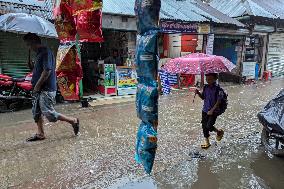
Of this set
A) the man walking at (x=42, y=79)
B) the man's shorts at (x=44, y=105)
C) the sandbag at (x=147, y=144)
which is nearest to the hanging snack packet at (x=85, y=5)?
the man walking at (x=42, y=79)

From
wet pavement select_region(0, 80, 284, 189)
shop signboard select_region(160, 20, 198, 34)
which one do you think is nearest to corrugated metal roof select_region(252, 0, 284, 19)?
shop signboard select_region(160, 20, 198, 34)

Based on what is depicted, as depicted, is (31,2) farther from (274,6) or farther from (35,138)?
(274,6)

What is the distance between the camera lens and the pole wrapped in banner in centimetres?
288

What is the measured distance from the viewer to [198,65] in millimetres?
4496

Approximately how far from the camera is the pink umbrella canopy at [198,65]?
4.46 meters

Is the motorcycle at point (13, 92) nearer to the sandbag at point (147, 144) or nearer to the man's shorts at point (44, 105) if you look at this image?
the man's shorts at point (44, 105)

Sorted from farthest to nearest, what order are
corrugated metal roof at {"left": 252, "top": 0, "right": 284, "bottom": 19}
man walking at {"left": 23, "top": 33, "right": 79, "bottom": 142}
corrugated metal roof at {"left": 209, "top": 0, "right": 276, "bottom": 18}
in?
corrugated metal roof at {"left": 252, "top": 0, "right": 284, "bottom": 19} → corrugated metal roof at {"left": 209, "top": 0, "right": 276, "bottom": 18} → man walking at {"left": 23, "top": 33, "right": 79, "bottom": 142}

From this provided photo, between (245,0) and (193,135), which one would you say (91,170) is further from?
(245,0)

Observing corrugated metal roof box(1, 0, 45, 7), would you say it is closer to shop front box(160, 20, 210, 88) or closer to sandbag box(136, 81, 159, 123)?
shop front box(160, 20, 210, 88)

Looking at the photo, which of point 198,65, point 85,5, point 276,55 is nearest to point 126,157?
point 198,65

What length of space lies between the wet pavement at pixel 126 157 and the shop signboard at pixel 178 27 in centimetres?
505

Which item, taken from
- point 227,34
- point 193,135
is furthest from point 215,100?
point 227,34

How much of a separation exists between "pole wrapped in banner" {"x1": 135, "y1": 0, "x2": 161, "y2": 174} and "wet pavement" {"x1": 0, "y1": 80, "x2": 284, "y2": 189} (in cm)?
115

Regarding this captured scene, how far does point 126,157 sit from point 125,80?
6176 mm
